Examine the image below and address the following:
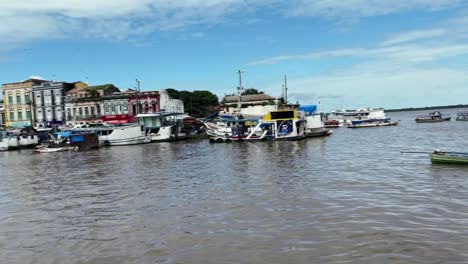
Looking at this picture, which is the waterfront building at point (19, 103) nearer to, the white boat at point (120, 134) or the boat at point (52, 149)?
the white boat at point (120, 134)

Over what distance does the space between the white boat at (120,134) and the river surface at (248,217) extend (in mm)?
32380

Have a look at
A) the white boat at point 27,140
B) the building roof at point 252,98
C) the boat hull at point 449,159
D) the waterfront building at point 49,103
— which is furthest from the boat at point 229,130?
the building roof at point 252,98

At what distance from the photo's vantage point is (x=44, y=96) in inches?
3031

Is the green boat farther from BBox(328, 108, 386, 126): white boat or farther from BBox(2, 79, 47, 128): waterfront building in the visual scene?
BBox(2, 79, 47, 128): waterfront building

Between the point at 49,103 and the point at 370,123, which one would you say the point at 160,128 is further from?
the point at 370,123

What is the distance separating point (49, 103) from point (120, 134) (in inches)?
1142

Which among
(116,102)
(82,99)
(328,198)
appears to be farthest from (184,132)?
(328,198)

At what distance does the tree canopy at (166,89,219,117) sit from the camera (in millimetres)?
92925

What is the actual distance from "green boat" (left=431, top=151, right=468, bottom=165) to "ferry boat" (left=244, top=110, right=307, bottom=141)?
26871 millimetres

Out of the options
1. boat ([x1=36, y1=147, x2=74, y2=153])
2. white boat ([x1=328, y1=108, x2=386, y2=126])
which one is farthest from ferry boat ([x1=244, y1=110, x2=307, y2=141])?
white boat ([x1=328, y1=108, x2=386, y2=126])

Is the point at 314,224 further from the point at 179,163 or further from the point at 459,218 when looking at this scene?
the point at 179,163

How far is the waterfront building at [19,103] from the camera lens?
77.4m

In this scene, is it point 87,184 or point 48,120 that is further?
point 48,120

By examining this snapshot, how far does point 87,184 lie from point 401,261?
17.1 meters
